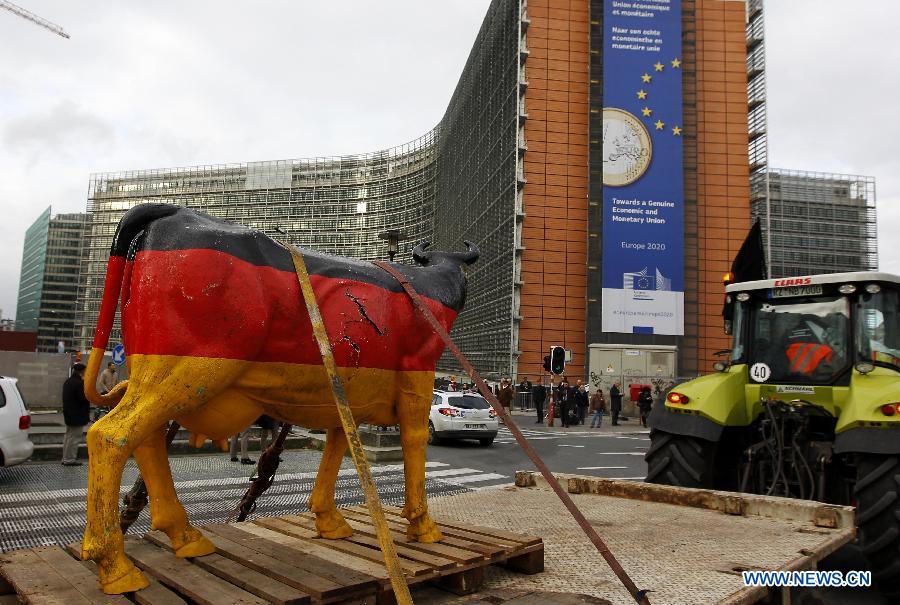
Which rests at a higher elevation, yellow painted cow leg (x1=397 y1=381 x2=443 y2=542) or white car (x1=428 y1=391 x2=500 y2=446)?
yellow painted cow leg (x1=397 y1=381 x2=443 y2=542)

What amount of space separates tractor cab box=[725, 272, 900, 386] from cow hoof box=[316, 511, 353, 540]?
4.73m

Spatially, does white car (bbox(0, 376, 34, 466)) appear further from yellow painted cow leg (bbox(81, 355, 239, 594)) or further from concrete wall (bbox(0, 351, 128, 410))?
concrete wall (bbox(0, 351, 128, 410))

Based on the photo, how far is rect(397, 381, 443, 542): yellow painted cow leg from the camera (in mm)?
3883

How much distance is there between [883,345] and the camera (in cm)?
627

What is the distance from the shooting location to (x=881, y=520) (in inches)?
192

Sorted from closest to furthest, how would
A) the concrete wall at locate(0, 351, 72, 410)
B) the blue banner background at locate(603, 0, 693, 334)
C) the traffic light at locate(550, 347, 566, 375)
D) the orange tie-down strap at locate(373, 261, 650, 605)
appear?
the orange tie-down strap at locate(373, 261, 650, 605)
the traffic light at locate(550, 347, 566, 375)
the concrete wall at locate(0, 351, 72, 410)
the blue banner background at locate(603, 0, 693, 334)

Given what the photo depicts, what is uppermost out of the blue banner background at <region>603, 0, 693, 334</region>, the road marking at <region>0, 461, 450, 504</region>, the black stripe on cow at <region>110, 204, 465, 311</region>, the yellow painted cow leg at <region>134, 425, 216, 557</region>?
the blue banner background at <region>603, 0, 693, 334</region>

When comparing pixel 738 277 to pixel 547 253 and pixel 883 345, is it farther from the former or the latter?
pixel 547 253

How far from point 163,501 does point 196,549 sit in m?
0.32

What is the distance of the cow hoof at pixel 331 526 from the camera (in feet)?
13.2

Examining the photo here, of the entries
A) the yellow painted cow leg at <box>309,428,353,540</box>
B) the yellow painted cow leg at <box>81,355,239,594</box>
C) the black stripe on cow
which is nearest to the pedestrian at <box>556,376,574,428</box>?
the yellow painted cow leg at <box>309,428,353,540</box>

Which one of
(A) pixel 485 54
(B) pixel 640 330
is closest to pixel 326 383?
(B) pixel 640 330

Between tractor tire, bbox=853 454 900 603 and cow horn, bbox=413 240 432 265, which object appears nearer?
cow horn, bbox=413 240 432 265

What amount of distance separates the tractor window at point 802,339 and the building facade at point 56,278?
117373 millimetres
